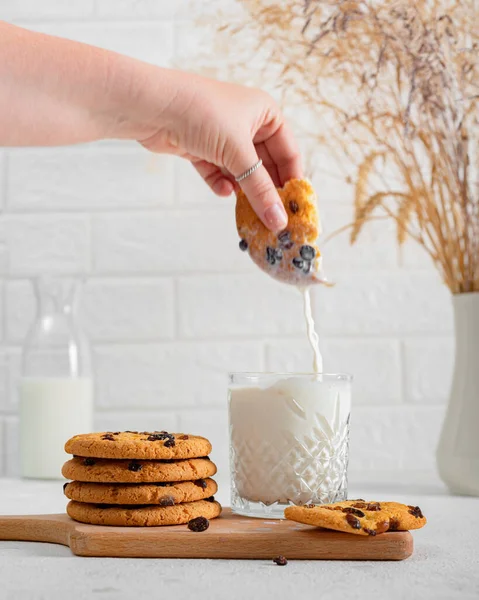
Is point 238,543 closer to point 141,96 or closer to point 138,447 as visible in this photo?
point 138,447

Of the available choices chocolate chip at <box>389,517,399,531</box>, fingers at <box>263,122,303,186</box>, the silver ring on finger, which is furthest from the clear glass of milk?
fingers at <box>263,122,303,186</box>

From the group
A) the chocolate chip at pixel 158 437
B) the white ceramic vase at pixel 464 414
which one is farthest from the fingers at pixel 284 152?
the chocolate chip at pixel 158 437

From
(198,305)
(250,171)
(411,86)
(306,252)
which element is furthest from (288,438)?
(198,305)

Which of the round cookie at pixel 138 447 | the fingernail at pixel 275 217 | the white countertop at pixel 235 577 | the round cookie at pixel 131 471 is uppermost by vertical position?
the fingernail at pixel 275 217

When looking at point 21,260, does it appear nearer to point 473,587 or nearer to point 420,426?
point 420,426

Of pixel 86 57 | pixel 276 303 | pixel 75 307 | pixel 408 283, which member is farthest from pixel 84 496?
pixel 408 283

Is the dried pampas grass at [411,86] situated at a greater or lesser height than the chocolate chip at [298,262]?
greater

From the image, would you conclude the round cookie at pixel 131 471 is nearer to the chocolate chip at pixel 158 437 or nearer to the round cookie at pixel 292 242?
the chocolate chip at pixel 158 437

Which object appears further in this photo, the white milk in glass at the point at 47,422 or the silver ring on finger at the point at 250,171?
the white milk in glass at the point at 47,422
